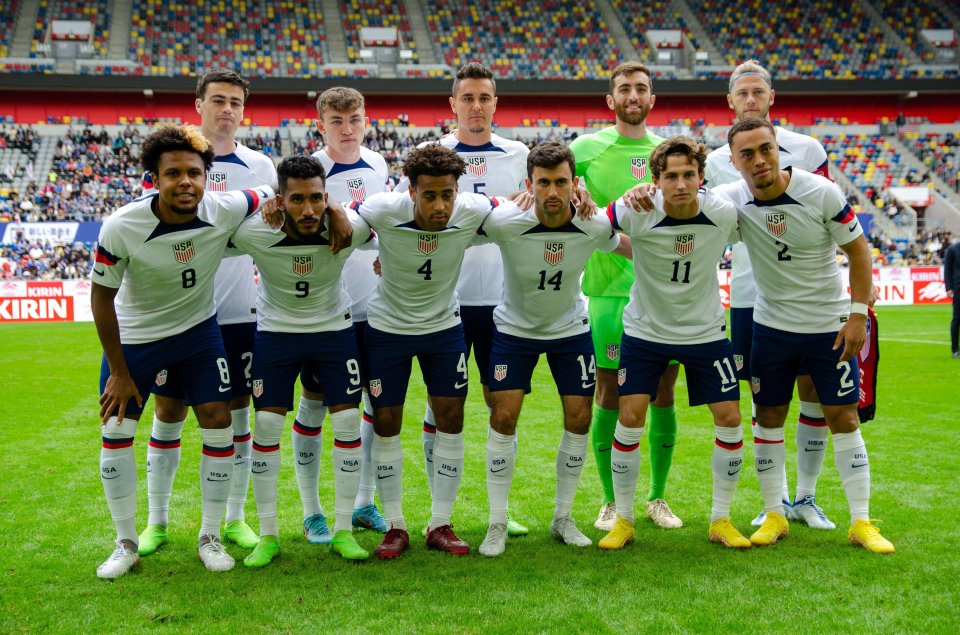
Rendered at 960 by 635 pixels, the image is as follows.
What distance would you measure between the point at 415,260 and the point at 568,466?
1586 mm

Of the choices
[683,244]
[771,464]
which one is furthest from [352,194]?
[771,464]

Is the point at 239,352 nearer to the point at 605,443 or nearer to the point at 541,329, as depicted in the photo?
the point at 541,329

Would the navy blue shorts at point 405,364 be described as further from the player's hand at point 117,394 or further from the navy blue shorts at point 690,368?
the player's hand at point 117,394

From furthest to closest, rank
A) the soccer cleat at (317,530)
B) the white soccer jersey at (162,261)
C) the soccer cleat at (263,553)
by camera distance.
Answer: the soccer cleat at (317,530)
the soccer cleat at (263,553)
the white soccer jersey at (162,261)

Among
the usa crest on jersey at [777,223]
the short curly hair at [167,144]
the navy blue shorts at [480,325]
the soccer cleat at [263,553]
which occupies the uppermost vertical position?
the short curly hair at [167,144]

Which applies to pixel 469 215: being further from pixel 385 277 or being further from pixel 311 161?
pixel 311 161

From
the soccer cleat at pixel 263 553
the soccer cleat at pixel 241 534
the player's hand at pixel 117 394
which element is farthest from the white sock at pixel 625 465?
the player's hand at pixel 117 394

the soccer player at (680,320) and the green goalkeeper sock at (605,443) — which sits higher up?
the soccer player at (680,320)

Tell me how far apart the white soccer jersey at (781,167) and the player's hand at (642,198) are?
114cm

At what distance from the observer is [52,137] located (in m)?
35.0

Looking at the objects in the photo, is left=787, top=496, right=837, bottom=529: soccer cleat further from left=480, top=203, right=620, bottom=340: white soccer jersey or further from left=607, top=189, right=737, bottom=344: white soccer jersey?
left=480, top=203, right=620, bottom=340: white soccer jersey

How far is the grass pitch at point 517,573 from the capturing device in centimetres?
389

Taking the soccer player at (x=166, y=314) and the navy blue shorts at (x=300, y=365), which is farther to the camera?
the navy blue shorts at (x=300, y=365)

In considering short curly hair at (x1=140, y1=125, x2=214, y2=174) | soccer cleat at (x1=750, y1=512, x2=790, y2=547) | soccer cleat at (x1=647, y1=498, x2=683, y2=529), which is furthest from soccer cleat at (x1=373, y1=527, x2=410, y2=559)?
short curly hair at (x1=140, y1=125, x2=214, y2=174)
